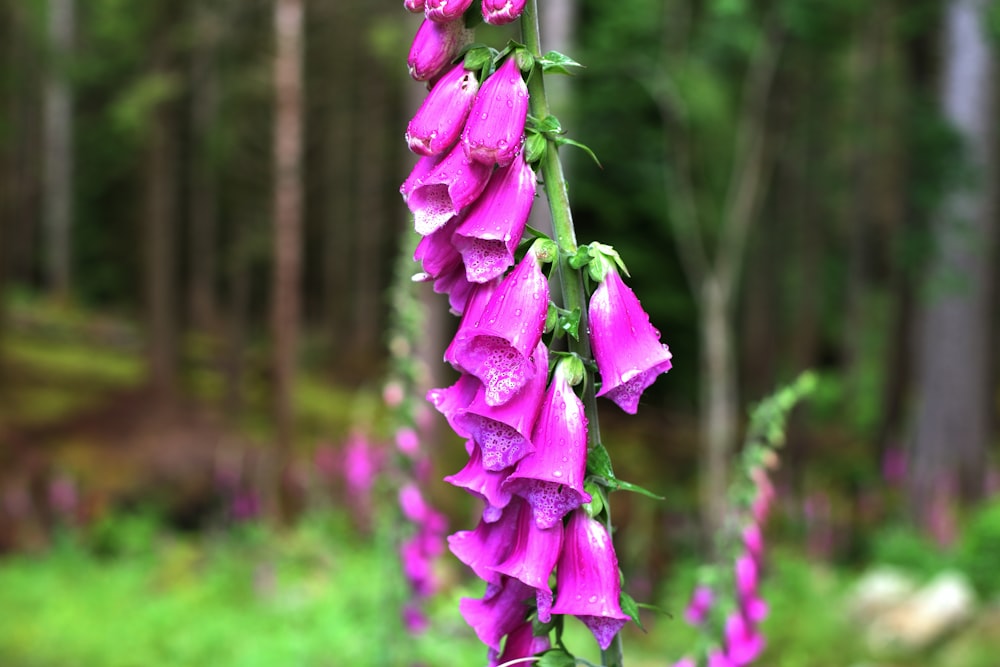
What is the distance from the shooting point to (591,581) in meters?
1.38

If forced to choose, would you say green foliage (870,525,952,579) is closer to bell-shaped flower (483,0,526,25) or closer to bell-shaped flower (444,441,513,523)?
bell-shaped flower (444,441,513,523)

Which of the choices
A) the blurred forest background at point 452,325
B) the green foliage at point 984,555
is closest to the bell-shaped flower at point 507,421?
the blurred forest background at point 452,325

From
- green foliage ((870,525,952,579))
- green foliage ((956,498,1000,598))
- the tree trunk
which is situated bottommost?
green foliage ((870,525,952,579))

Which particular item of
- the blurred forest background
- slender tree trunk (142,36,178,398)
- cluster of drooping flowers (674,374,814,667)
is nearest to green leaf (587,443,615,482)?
cluster of drooping flowers (674,374,814,667)

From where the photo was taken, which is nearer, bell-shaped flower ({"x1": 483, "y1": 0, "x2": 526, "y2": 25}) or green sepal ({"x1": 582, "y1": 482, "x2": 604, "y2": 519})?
bell-shaped flower ({"x1": 483, "y1": 0, "x2": 526, "y2": 25})

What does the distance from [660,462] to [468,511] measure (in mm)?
6242

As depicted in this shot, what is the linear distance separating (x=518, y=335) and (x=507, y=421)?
0.40ft

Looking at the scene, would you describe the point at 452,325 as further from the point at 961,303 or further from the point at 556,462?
the point at 556,462

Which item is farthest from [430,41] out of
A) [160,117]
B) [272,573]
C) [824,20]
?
[160,117]

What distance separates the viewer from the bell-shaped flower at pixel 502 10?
1263 mm

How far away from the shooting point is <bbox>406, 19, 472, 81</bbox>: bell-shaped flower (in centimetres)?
141

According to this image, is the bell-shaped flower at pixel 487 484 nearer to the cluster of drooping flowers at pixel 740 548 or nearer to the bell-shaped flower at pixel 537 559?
the bell-shaped flower at pixel 537 559

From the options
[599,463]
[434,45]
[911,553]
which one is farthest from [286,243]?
[599,463]

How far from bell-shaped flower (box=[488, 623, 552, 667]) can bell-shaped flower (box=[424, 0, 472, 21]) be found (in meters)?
0.93
